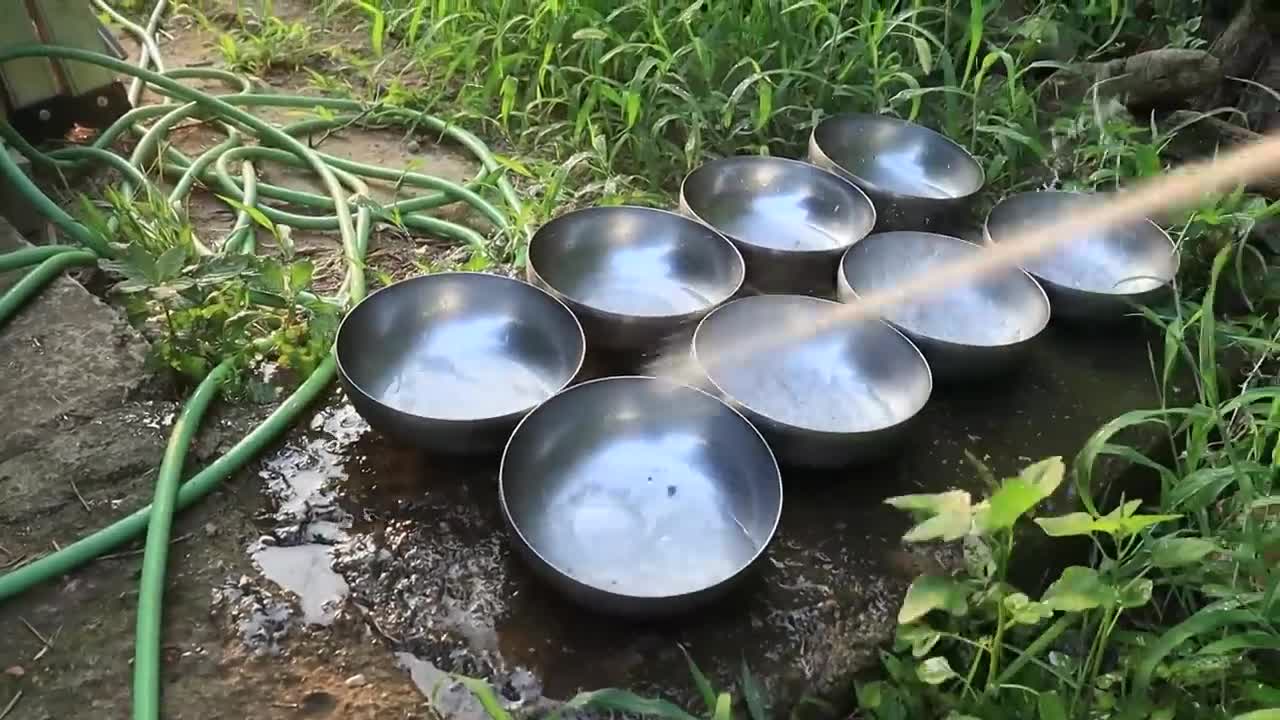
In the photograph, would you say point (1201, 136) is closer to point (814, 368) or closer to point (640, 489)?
point (814, 368)

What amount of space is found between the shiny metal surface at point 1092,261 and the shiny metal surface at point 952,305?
79 mm

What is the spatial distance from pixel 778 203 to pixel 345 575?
1252 millimetres

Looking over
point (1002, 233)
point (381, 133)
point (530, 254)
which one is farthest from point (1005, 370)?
point (381, 133)

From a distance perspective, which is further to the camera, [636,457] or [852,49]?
[852,49]

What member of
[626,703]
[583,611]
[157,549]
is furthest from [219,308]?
[626,703]

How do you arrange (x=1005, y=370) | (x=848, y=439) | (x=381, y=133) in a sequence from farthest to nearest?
(x=381, y=133)
(x=1005, y=370)
(x=848, y=439)

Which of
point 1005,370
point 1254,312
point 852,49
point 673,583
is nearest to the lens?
point 673,583

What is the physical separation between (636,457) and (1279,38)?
2105 mm

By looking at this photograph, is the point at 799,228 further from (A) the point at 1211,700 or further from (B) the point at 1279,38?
(B) the point at 1279,38

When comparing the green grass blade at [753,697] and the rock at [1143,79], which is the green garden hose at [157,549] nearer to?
the green grass blade at [753,697]

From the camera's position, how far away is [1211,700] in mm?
1356

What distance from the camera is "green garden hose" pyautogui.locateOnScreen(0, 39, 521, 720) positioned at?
145cm

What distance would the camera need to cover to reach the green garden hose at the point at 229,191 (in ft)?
4.75

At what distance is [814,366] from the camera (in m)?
1.72
